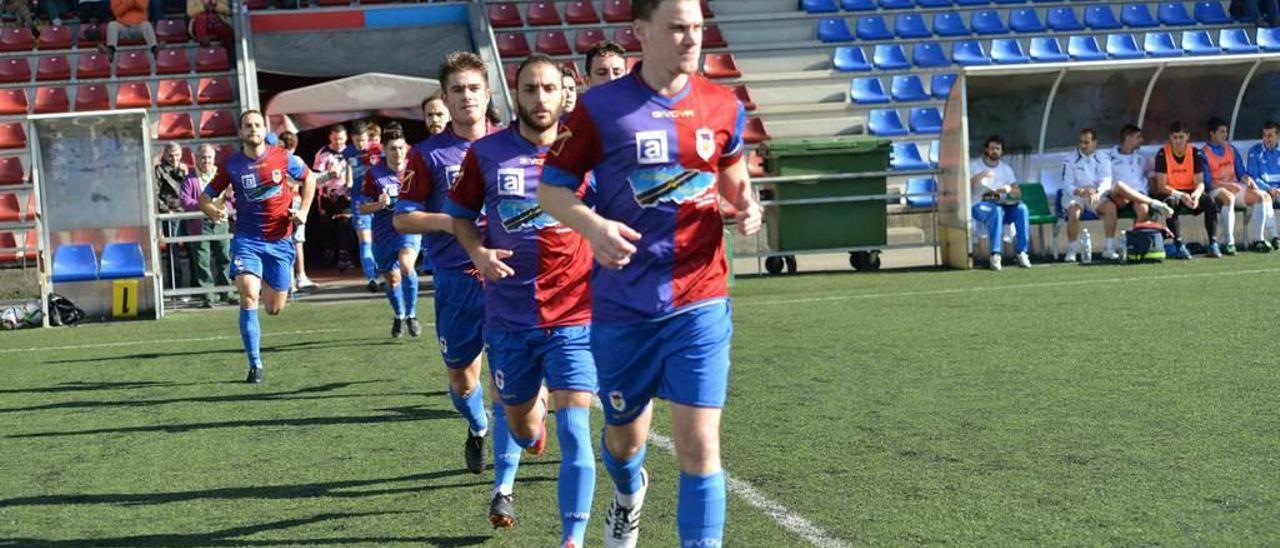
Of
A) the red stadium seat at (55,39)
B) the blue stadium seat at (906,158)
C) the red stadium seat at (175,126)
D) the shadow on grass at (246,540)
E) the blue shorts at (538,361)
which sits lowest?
the shadow on grass at (246,540)

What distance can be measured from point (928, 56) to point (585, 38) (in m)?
5.10

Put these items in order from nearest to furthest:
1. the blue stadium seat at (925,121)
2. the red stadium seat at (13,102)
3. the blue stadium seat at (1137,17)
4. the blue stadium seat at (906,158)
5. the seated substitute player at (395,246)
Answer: the seated substitute player at (395,246)
the blue stadium seat at (906,158)
the red stadium seat at (13,102)
the blue stadium seat at (925,121)
the blue stadium seat at (1137,17)

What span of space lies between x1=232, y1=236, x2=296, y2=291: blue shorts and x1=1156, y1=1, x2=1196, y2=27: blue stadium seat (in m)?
18.1

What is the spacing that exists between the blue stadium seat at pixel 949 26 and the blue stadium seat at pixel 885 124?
2.35 metres

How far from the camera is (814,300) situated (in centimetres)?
1554

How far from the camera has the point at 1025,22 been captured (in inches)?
1024

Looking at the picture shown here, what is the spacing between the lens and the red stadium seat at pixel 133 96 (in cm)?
2294

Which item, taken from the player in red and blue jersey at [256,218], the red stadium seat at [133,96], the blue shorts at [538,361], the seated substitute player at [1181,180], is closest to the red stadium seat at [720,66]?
the seated substitute player at [1181,180]

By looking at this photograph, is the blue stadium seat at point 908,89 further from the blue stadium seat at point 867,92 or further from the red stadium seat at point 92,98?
the red stadium seat at point 92,98

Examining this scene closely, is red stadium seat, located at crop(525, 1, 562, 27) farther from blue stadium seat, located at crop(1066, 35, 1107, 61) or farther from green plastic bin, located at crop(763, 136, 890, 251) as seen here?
blue stadium seat, located at crop(1066, 35, 1107, 61)

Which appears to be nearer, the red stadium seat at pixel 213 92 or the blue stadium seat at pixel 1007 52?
the red stadium seat at pixel 213 92

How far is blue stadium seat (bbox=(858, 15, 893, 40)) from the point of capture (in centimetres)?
2555

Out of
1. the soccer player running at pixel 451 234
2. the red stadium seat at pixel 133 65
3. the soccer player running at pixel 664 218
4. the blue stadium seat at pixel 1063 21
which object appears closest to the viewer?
the soccer player running at pixel 664 218

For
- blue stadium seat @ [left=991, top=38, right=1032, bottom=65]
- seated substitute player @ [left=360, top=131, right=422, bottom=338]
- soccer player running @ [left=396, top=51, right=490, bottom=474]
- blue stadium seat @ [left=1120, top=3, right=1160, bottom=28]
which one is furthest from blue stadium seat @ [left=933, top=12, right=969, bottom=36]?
soccer player running @ [left=396, top=51, right=490, bottom=474]
